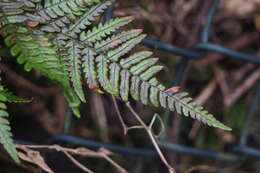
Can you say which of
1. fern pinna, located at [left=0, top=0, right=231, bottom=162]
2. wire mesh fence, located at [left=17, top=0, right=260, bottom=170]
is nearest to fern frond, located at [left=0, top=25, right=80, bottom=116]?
fern pinna, located at [left=0, top=0, right=231, bottom=162]

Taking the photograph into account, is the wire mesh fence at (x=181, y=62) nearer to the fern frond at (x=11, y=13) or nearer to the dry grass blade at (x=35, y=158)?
the dry grass blade at (x=35, y=158)

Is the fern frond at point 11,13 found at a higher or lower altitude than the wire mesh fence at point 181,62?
higher

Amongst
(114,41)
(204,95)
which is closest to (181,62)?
(114,41)

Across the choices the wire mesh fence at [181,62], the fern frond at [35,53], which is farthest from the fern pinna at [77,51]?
the wire mesh fence at [181,62]

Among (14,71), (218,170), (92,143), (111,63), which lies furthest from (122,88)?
(14,71)

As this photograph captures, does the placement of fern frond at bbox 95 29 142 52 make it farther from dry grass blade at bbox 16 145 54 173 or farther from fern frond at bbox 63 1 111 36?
dry grass blade at bbox 16 145 54 173

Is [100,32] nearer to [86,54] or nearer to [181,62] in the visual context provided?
[86,54]

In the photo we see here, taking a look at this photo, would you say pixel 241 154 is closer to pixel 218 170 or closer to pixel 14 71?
pixel 218 170

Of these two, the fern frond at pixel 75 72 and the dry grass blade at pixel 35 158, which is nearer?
the fern frond at pixel 75 72

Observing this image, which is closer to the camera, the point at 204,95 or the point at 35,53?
the point at 35,53
